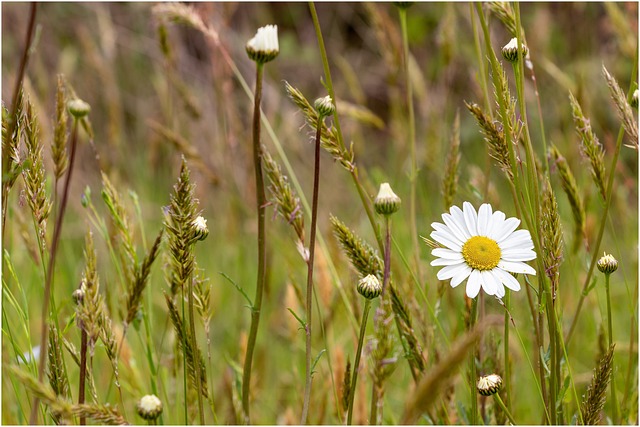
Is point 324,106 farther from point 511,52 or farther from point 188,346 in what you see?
point 188,346

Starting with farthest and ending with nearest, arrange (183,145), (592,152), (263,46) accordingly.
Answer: (183,145)
(592,152)
(263,46)

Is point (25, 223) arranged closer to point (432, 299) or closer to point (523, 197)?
point (523, 197)

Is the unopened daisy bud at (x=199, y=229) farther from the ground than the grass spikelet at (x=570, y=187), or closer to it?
closer to it

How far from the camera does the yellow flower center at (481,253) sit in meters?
0.85

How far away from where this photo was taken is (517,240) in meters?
0.86

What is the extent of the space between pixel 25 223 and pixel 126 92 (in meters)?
2.63

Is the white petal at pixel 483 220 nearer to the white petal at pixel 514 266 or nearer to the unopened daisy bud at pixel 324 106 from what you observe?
the white petal at pixel 514 266

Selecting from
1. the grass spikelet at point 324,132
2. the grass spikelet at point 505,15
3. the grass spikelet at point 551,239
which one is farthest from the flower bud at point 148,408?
the grass spikelet at point 505,15

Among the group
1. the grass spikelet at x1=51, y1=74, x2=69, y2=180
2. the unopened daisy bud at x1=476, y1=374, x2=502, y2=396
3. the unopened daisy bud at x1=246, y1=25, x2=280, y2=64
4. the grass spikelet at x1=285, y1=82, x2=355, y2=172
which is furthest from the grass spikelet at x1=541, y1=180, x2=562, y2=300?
the grass spikelet at x1=51, y1=74, x2=69, y2=180

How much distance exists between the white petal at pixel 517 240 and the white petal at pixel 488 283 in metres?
0.04

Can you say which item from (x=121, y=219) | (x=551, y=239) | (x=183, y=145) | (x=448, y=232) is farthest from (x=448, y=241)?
(x=183, y=145)

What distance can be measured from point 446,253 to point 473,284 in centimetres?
5

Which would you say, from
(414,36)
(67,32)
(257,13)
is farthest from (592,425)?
(67,32)

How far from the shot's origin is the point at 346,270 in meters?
1.40
